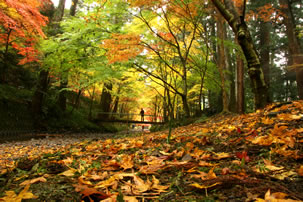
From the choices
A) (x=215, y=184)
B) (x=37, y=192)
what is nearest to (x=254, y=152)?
(x=215, y=184)

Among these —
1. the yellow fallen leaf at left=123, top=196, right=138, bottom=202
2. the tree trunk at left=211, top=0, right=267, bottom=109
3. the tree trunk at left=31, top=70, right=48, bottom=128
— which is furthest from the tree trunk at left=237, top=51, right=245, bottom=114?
the tree trunk at left=31, top=70, right=48, bottom=128

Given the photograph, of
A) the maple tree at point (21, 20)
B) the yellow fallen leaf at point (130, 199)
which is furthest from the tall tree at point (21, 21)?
the yellow fallen leaf at point (130, 199)

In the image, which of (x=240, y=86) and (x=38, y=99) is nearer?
(x=240, y=86)

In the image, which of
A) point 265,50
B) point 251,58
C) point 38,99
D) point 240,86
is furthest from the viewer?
point 265,50

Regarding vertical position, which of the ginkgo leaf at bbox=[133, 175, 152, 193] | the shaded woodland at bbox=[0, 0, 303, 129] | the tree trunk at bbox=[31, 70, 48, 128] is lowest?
the ginkgo leaf at bbox=[133, 175, 152, 193]

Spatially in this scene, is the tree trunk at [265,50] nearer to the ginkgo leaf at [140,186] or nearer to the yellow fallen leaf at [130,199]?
the ginkgo leaf at [140,186]

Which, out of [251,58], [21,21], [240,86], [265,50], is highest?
[265,50]

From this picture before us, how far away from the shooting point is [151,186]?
1.13 metres

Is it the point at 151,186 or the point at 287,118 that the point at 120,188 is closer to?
the point at 151,186

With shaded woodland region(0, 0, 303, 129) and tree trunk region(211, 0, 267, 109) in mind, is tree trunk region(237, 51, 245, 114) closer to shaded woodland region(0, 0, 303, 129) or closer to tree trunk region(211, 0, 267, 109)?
shaded woodland region(0, 0, 303, 129)

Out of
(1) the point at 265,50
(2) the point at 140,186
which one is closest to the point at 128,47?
(2) the point at 140,186

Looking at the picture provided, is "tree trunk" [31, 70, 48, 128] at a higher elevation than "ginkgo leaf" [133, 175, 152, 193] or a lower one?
higher

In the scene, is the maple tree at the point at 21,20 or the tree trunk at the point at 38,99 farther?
the tree trunk at the point at 38,99

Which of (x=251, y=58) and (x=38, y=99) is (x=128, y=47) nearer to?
(x=251, y=58)
